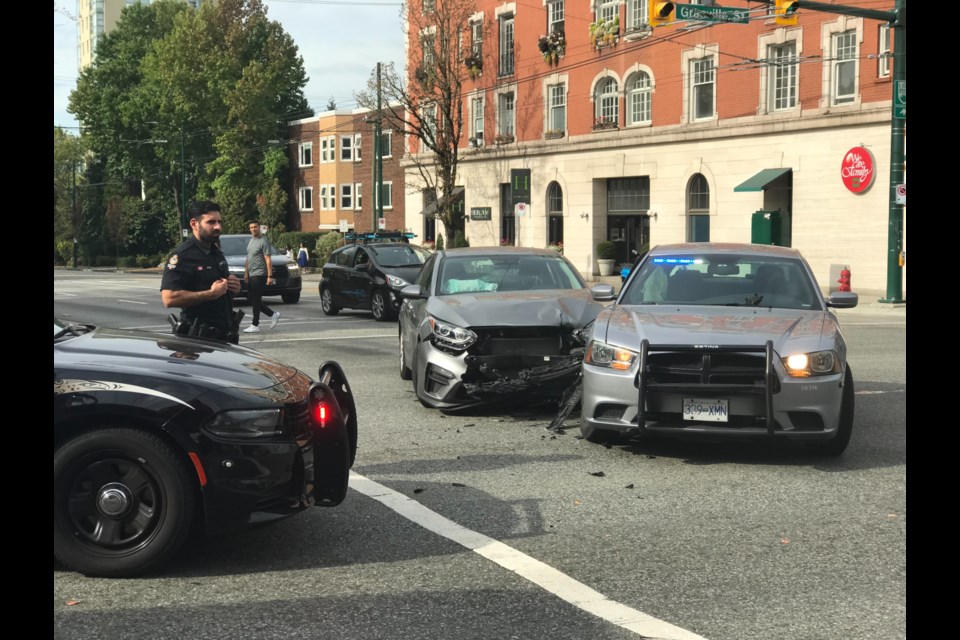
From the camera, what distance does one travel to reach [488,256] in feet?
39.6

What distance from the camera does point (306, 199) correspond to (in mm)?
74062

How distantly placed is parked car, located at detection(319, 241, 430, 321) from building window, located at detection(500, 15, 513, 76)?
2529 centimetres

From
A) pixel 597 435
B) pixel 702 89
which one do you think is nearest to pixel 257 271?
pixel 597 435

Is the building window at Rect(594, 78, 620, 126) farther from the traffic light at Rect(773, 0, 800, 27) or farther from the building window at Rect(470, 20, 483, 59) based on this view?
the traffic light at Rect(773, 0, 800, 27)

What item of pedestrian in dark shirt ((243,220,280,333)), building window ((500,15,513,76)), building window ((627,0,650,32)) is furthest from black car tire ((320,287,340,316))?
building window ((500,15,513,76))

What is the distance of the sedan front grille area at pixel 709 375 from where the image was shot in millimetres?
7859

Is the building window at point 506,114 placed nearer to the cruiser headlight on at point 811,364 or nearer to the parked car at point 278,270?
the parked car at point 278,270

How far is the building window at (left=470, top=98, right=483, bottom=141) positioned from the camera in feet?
166

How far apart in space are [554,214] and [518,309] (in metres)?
36.9

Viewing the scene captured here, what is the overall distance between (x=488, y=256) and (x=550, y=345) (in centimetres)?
223

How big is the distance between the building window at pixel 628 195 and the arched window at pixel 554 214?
317 centimetres

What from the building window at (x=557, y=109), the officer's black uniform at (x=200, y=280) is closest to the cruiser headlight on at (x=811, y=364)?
the officer's black uniform at (x=200, y=280)
